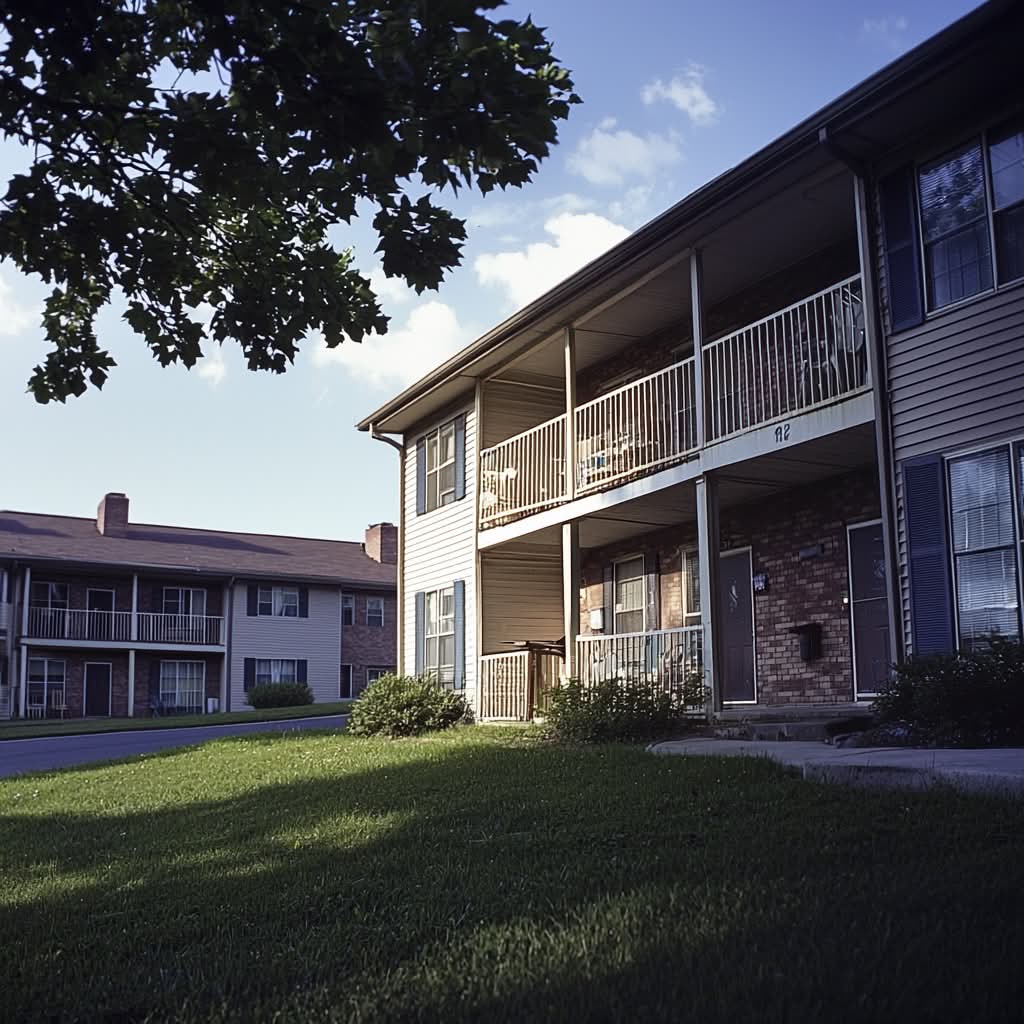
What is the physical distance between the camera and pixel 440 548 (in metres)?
19.0

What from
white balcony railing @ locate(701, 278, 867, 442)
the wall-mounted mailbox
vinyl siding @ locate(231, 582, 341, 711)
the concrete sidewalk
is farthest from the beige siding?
vinyl siding @ locate(231, 582, 341, 711)

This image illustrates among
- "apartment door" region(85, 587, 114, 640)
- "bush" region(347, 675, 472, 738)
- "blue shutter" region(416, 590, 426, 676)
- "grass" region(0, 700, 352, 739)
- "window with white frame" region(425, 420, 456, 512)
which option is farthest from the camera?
"apartment door" region(85, 587, 114, 640)

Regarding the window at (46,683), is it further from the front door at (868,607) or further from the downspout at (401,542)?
the front door at (868,607)

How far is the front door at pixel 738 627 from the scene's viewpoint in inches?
548

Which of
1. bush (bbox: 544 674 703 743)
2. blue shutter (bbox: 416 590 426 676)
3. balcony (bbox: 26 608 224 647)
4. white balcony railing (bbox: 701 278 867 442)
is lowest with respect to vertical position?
bush (bbox: 544 674 703 743)

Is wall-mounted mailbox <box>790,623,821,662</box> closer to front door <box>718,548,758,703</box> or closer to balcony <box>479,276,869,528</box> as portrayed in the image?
front door <box>718,548,758,703</box>

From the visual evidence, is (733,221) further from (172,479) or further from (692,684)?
(172,479)

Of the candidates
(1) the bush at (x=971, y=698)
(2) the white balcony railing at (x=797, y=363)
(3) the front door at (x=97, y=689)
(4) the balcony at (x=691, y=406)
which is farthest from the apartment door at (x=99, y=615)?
(1) the bush at (x=971, y=698)

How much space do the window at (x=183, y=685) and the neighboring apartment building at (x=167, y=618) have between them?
0.13 feet

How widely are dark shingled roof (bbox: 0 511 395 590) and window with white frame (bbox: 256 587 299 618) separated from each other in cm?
69

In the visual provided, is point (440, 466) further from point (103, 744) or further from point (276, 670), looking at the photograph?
point (276, 670)

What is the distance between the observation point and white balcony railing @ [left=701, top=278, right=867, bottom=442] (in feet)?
35.8

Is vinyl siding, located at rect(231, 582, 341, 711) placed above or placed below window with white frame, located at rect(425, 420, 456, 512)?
below

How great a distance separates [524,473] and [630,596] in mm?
2274
